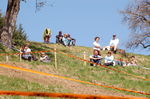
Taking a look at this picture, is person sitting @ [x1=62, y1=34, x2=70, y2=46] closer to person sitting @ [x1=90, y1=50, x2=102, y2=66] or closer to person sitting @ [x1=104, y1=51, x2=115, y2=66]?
person sitting @ [x1=104, y1=51, x2=115, y2=66]

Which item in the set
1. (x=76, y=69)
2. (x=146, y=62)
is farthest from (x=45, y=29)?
(x=76, y=69)

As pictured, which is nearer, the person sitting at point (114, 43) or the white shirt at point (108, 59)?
the white shirt at point (108, 59)

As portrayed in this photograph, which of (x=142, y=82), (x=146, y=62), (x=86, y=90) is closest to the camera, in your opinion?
(x=86, y=90)

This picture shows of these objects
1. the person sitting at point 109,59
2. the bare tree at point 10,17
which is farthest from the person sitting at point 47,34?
the person sitting at point 109,59

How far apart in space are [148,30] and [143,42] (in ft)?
5.90

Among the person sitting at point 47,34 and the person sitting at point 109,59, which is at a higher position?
the person sitting at point 47,34

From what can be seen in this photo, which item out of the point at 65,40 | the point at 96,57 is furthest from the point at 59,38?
the point at 96,57

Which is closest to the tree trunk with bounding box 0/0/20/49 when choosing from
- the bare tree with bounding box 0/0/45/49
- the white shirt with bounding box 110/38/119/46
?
the bare tree with bounding box 0/0/45/49

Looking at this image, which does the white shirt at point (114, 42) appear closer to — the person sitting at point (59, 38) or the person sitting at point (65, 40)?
the person sitting at point (65, 40)

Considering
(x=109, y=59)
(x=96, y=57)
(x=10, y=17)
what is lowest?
(x=109, y=59)

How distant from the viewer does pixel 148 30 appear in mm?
32281

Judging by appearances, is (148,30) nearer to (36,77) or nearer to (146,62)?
(146,62)

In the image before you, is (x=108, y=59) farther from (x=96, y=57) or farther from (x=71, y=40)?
(x=71, y=40)

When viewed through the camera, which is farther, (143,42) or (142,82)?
(143,42)
